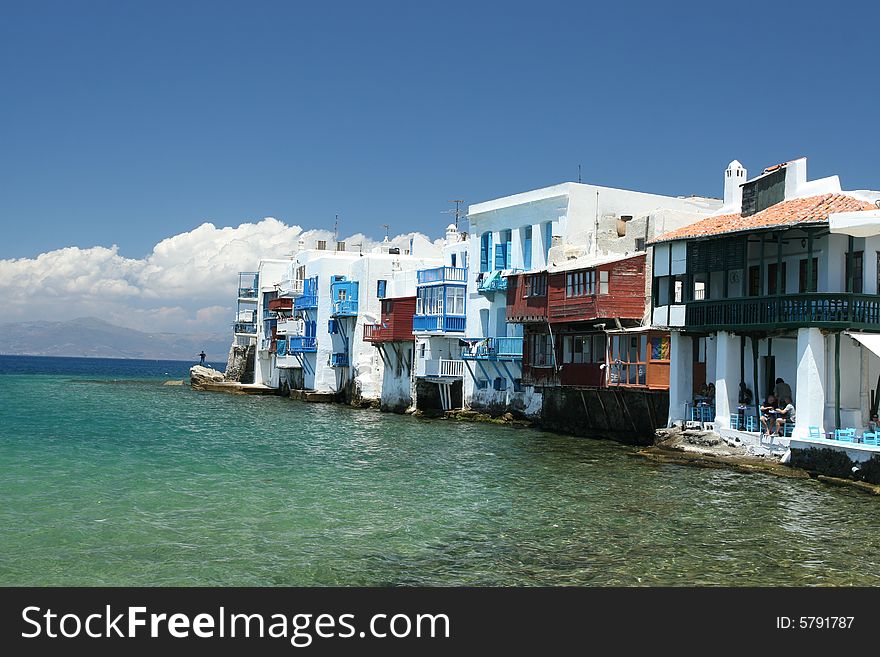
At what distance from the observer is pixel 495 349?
51812mm

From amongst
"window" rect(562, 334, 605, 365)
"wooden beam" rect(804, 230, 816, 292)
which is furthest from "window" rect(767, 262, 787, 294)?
"window" rect(562, 334, 605, 365)

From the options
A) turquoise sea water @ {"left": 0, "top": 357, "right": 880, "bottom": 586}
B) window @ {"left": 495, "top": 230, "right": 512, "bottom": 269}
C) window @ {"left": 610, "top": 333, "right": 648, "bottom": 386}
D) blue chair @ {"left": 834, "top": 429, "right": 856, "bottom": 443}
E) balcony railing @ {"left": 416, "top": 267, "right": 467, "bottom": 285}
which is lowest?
turquoise sea water @ {"left": 0, "top": 357, "right": 880, "bottom": 586}

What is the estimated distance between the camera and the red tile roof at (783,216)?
29.8 m

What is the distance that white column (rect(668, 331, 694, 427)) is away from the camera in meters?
35.8

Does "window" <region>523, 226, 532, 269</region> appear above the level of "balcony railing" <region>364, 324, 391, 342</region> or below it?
above

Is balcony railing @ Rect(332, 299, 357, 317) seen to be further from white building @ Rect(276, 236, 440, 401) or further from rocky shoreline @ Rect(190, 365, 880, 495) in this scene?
rocky shoreline @ Rect(190, 365, 880, 495)

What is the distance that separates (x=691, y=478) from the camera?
29.0 m

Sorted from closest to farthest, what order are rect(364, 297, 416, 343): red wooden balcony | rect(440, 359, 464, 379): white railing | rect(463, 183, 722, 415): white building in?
rect(463, 183, 722, 415): white building → rect(440, 359, 464, 379): white railing → rect(364, 297, 416, 343): red wooden balcony

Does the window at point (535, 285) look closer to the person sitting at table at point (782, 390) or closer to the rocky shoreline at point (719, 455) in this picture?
the rocky shoreline at point (719, 455)

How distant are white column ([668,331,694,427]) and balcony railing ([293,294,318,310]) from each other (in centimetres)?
4541

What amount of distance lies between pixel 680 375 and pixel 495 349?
17.1 metres
